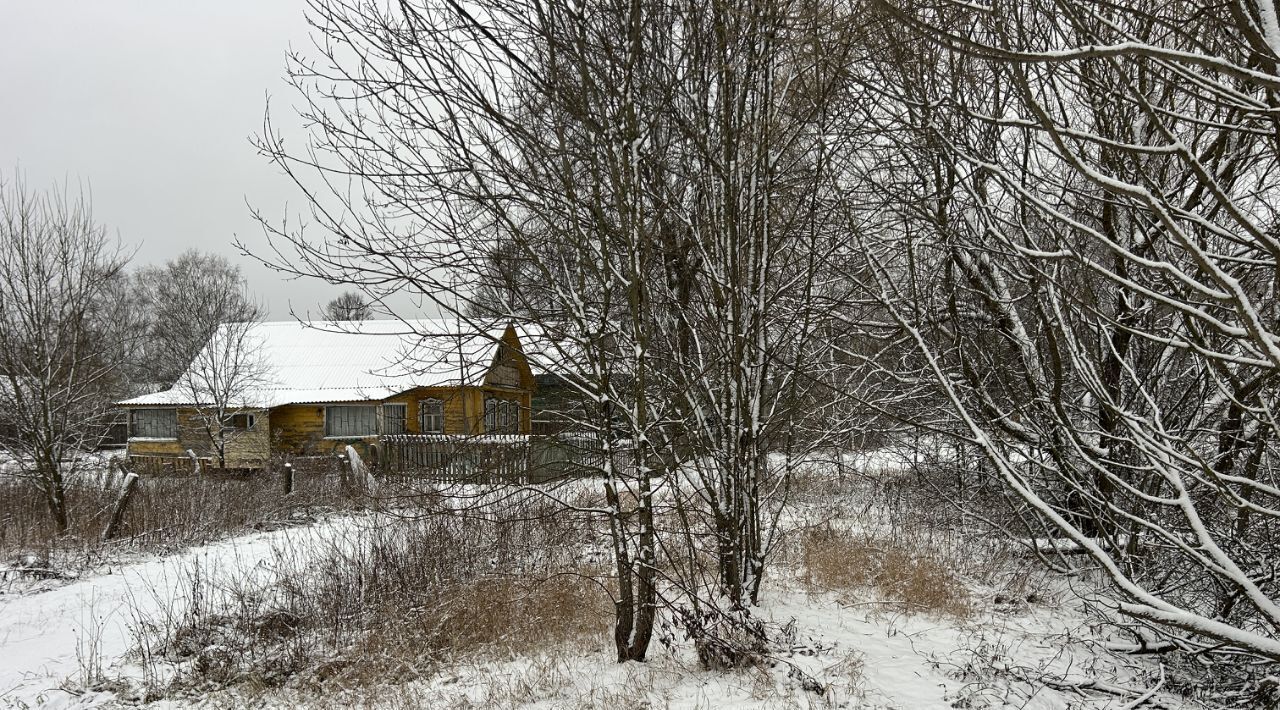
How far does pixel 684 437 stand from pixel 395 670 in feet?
9.28

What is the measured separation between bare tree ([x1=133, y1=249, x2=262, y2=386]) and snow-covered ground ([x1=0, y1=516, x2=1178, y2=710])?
692 inches

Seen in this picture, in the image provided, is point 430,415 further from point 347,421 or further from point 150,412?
point 150,412

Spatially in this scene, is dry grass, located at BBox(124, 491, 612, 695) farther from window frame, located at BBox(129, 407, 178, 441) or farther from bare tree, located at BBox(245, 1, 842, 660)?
window frame, located at BBox(129, 407, 178, 441)

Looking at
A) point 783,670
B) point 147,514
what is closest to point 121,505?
point 147,514

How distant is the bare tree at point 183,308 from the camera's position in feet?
77.8

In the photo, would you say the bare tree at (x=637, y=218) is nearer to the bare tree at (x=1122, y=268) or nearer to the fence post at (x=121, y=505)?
the bare tree at (x=1122, y=268)

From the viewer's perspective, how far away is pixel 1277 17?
1.35 meters

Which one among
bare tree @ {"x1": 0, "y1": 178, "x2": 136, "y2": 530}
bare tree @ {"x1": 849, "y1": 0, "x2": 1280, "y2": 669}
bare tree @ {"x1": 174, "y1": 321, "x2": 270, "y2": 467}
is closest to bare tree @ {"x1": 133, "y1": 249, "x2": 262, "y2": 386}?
bare tree @ {"x1": 174, "y1": 321, "x2": 270, "y2": 467}

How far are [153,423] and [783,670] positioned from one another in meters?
27.9

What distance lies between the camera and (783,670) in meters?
4.76

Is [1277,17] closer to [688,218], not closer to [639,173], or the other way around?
[639,173]

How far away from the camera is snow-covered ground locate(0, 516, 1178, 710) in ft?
14.5

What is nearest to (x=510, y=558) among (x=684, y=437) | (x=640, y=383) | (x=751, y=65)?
(x=684, y=437)

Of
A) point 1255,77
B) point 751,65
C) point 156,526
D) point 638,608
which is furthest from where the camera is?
point 156,526
